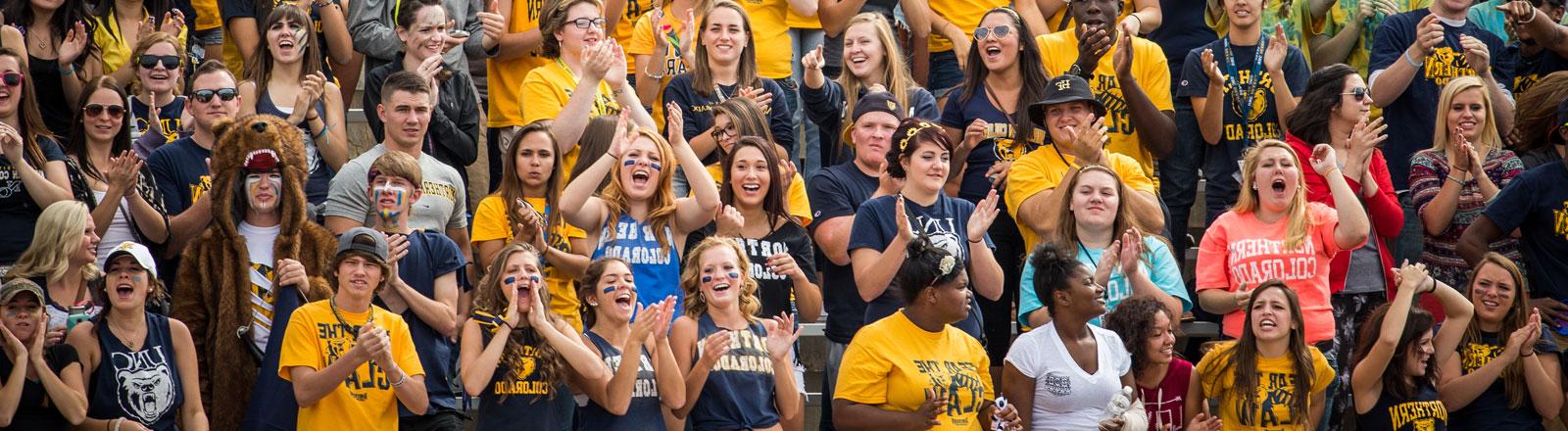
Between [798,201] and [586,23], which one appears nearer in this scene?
[798,201]

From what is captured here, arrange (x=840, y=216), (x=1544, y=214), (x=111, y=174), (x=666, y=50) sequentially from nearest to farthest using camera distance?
(x=111, y=174)
(x=840, y=216)
(x=1544, y=214)
(x=666, y=50)

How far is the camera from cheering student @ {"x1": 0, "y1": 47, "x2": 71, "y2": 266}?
8.38 m

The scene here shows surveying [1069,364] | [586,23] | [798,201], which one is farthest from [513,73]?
[1069,364]

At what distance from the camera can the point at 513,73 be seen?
33.4 ft

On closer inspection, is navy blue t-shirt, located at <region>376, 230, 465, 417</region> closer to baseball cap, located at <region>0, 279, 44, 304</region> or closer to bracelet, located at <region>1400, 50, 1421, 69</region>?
baseball cap, located at <region>0, 279, 44, 304</region>

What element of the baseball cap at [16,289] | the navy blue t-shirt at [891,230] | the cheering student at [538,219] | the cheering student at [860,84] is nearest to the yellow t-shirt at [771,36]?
the cheering student at [860,84]

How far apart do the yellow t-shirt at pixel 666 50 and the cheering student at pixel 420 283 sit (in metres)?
2.08

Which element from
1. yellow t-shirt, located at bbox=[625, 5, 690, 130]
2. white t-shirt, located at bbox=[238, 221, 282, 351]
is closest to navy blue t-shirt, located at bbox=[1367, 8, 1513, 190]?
yellow t-shirt, located at bbox=[625, 5, 690, 130]

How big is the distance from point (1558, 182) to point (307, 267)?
5.68 metres

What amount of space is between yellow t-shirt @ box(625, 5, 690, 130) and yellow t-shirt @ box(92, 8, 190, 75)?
7.83 ft

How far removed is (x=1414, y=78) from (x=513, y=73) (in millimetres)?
4756

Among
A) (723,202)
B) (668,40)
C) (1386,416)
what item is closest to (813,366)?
(723,202)

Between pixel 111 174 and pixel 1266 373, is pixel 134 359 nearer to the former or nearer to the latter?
pixel 111 174

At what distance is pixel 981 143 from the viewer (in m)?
9.27
